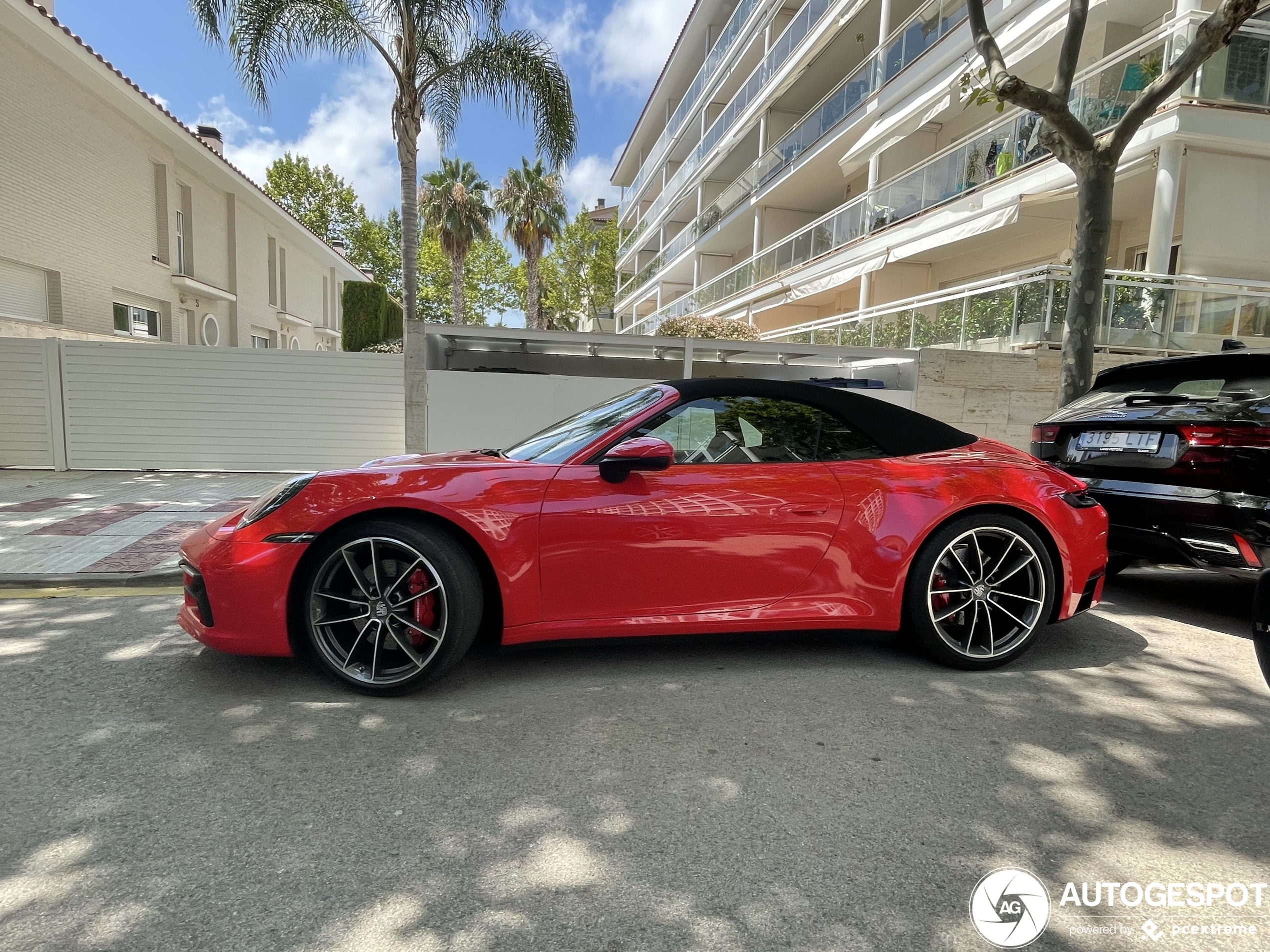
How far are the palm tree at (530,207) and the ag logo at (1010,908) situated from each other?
113ft

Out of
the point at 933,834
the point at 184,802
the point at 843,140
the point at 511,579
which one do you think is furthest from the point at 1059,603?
the point at 843,140

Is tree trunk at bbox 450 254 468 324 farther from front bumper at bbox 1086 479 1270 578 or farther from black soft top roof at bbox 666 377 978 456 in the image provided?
front bumper at bbox 1086 479 1270 578

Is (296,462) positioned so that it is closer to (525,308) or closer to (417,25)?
(417,25)

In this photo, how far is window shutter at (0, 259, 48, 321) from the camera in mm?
11547

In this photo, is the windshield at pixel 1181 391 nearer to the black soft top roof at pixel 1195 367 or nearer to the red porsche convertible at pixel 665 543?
the black soft top roof at pixel 1195 367

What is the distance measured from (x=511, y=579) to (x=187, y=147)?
60.4 ft

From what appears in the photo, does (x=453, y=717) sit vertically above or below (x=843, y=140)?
below

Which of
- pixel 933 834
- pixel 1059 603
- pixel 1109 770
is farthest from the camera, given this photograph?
pixel 1059 603

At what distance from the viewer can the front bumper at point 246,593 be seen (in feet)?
9.21

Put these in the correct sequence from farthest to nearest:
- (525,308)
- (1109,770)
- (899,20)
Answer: (525,308), (899,20), (1109,770)

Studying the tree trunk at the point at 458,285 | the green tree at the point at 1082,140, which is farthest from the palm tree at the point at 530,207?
the green tree at the point at 1082,140

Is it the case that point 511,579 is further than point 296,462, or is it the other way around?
point 296,462

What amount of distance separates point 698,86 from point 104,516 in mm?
31919

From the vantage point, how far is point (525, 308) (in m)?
53.8
